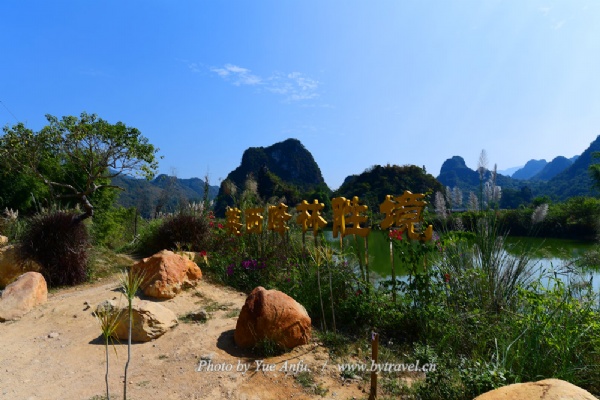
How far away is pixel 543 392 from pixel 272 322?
7.00 feet

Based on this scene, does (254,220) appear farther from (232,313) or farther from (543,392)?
(543,392)

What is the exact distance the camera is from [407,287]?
3.66 meters

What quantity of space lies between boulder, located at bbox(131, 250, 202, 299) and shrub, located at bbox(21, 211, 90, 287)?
1268mm

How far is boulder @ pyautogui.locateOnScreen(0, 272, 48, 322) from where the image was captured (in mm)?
4145

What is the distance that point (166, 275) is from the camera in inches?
183

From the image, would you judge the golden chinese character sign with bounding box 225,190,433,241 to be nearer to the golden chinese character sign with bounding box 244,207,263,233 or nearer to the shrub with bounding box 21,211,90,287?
the golden chinese character sign with bounding box 244,207,263,233

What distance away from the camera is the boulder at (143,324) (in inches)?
133

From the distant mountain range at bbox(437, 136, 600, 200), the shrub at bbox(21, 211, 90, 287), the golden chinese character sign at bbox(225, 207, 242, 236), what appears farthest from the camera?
the distant mountain range at bbox(437, 136, 600, 200)

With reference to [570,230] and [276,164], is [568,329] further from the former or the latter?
[276,164]

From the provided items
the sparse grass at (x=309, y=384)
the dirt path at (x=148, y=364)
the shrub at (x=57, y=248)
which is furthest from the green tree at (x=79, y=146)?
the sparse grass at (x=309, y=384)

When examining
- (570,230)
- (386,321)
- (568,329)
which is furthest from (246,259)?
(570,230)

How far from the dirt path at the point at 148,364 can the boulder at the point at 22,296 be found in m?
0.14

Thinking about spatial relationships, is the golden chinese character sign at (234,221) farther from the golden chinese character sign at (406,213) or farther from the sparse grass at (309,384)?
the sparse grass at (309,384)

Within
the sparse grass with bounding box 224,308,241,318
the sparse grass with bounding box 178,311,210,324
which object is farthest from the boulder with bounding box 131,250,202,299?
the sparse grass with bounding box 224,308,241,318
